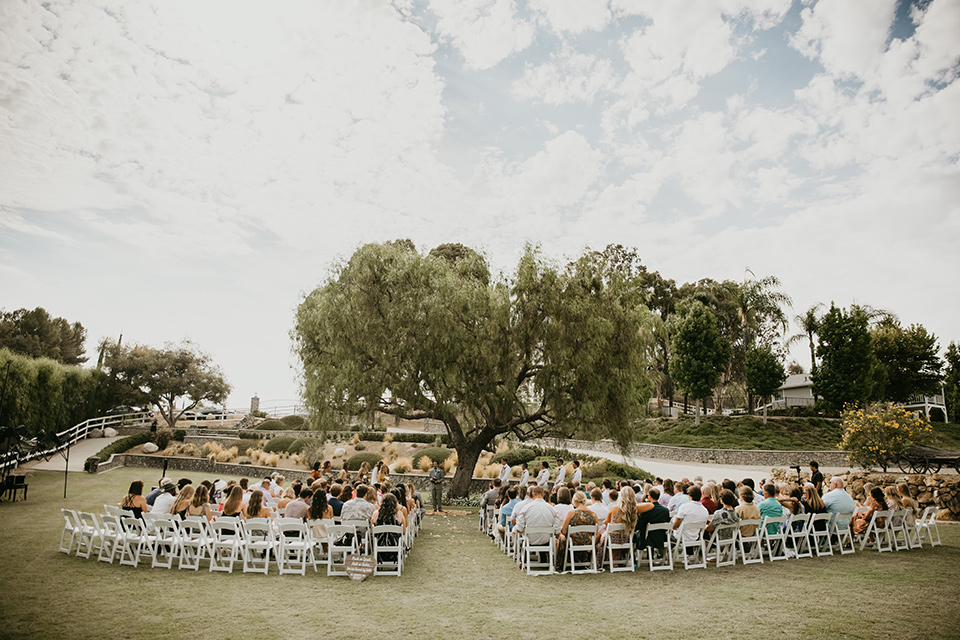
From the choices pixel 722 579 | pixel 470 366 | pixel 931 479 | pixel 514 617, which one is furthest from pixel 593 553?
pixel 931 479

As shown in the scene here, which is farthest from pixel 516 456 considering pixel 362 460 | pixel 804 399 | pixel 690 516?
pixel 804 399

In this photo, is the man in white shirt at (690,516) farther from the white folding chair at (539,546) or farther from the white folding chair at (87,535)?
the white folding chair at (87,535)

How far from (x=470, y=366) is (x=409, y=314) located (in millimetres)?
2684

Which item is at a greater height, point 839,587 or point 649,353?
point 649,353

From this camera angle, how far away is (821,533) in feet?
33.8

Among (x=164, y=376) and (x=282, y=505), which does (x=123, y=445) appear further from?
(x=282, y=505)

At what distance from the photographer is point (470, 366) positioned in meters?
18.8

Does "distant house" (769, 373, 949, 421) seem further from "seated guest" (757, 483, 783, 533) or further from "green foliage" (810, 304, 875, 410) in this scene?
"seated guest" (757, 483, 783, 533)

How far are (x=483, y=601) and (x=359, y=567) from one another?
231 centimetres

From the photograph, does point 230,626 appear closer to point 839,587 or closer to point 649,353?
point 839,587

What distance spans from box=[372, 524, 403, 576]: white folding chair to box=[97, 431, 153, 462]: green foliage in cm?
2453

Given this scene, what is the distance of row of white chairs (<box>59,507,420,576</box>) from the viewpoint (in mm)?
9164

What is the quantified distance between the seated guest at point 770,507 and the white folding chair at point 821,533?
67 centimetres

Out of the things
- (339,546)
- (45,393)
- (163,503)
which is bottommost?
(339,546)
